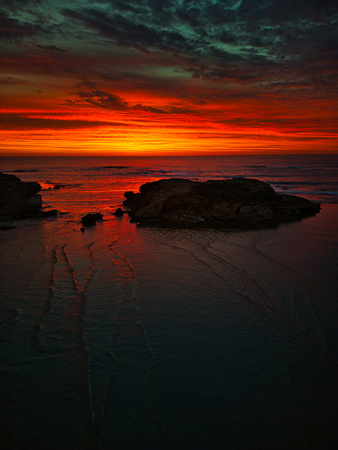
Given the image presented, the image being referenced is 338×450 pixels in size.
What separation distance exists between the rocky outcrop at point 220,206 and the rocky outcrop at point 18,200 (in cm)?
919

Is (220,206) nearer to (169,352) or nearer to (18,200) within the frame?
(169,352)

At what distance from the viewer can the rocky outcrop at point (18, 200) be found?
78.1 ft

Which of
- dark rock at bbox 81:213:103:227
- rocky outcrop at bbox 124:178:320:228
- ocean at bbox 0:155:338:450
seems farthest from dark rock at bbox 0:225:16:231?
rocky outcrop at bbox 124:178:320:228

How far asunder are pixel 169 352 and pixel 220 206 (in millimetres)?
17053

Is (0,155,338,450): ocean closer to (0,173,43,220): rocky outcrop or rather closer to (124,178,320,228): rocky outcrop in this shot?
(124,178,320,228): rocky outcrop

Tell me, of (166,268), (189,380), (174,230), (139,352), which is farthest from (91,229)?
(189,380)

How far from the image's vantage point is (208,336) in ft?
23.1

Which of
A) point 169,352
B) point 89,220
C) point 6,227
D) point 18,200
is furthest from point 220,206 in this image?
point 18,200

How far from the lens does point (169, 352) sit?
6445 mm

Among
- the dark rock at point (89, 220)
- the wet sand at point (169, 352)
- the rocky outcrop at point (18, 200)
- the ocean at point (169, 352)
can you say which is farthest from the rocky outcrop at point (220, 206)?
the rocky outcrop at point (18, 200)

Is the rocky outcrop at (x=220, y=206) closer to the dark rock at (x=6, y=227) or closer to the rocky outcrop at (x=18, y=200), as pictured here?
the dark rock at (x=6, y=227)

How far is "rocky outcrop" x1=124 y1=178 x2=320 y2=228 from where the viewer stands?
21.4 meters

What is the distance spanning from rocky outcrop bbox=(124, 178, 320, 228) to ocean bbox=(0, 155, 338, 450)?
8.23 m

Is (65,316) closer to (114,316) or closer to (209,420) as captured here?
(114,316)
